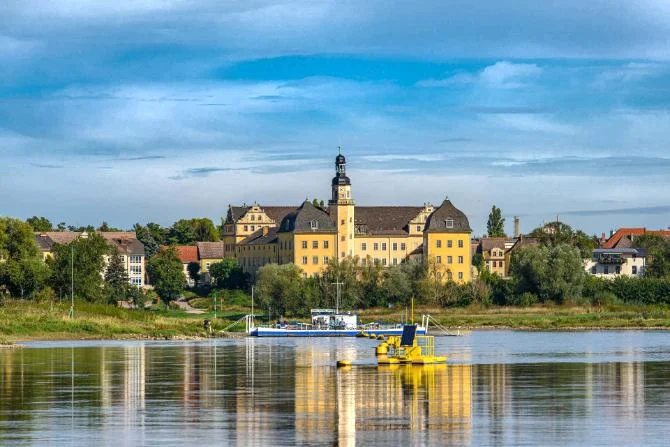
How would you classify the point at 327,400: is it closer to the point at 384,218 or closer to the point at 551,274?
the point at 551,274

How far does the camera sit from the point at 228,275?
554ft

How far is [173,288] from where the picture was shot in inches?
6152

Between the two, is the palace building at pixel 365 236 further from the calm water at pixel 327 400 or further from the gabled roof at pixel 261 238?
the calm water at pixel 327 400

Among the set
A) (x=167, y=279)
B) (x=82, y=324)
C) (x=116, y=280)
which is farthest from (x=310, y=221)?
(x=82, y=324)

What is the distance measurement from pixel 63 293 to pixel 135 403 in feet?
263

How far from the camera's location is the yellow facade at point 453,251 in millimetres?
157000

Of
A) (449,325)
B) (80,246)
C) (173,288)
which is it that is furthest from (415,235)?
(80,246)

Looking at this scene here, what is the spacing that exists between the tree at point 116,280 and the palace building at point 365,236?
2052cm

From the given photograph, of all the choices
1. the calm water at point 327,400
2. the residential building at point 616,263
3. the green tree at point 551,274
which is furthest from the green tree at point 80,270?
the residential building at point 616,263

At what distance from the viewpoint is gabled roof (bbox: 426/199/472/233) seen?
158m

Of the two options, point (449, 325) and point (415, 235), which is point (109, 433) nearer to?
point (449, 325)

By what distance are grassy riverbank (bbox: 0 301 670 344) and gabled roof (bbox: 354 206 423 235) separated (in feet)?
87.9

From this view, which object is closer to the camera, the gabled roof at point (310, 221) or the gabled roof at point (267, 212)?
the gabled roof at point (310, 221)

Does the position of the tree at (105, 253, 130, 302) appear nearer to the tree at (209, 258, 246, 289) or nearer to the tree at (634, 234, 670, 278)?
the tree at (209, 258, 246, 289)
